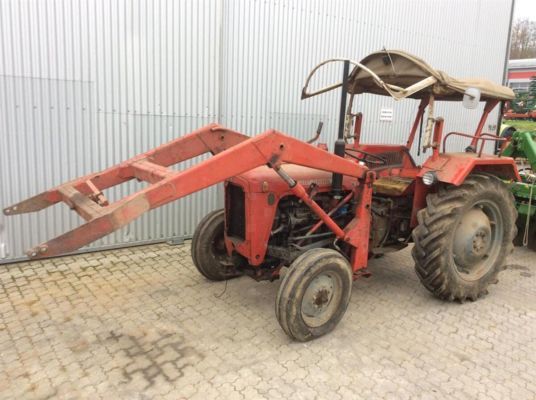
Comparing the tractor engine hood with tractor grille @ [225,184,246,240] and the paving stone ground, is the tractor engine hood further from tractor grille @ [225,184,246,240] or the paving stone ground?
the paving stone ground

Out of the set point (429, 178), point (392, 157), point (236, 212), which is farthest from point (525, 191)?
point (236, 212)

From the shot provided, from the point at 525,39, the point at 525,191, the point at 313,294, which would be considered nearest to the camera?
the point at 313,294

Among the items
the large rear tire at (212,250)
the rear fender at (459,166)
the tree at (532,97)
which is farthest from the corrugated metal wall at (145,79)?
the tree at (532,97)

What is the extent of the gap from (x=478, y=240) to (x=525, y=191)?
198 centimetres

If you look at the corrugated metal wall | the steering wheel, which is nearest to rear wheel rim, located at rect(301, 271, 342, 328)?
the steering wheel

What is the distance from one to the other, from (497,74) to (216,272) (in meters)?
8.73

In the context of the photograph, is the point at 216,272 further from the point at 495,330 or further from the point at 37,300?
the point at 495,330

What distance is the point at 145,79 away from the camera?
5094 mm

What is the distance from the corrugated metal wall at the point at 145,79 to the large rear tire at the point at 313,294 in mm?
2836

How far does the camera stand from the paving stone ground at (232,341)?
2.80 meters

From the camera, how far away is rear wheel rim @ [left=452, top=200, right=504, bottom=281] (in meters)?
4.11

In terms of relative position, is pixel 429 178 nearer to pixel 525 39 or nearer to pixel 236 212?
pixel 236 212

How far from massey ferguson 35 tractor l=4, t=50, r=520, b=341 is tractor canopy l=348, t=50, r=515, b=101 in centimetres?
1

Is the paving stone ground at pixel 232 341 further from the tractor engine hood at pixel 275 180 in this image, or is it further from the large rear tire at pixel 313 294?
the tractor engine hood at pixel 275 180
